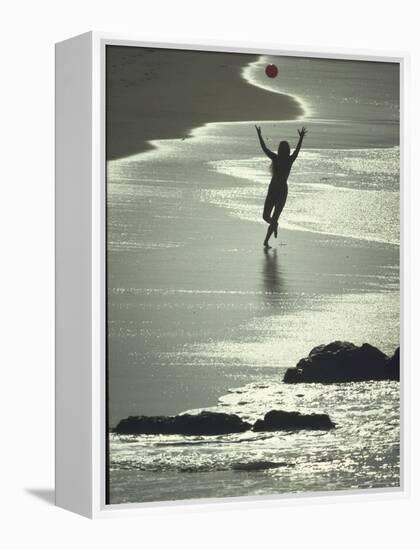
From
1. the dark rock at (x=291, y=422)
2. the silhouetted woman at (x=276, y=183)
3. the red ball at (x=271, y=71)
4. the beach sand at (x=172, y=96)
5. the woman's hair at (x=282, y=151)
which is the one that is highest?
the red ball at (x=271, y=71)

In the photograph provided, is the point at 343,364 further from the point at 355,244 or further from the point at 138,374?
the point at 138,374

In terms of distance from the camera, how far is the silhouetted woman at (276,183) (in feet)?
30.7

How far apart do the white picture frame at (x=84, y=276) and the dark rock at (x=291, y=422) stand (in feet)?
1.32

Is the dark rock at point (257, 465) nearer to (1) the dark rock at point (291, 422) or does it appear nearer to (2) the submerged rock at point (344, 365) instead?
(1) the dark rock at point (291, 422)

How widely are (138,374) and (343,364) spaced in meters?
1.33

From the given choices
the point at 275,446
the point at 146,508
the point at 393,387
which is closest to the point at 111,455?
the point at 146,508

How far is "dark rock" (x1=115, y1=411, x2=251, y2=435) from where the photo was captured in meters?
8.98

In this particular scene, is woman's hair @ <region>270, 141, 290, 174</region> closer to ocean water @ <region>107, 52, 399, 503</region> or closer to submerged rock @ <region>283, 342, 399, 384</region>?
ocean water @ <region>107, 52, 399, 503</region>

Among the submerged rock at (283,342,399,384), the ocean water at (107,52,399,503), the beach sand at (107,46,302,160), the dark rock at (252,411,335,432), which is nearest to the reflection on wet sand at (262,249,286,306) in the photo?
the ocean water at (107,52,399,503)

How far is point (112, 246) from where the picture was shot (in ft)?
29.4

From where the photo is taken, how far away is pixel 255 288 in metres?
9.29

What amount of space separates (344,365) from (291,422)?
1.63 feet

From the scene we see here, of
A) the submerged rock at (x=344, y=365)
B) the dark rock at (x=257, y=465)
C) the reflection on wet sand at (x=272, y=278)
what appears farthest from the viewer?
the submerged rock at (x=344, y=365)

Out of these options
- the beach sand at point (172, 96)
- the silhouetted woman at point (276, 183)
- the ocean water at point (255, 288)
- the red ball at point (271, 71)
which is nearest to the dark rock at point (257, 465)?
the ocean water at point (255, 288)
